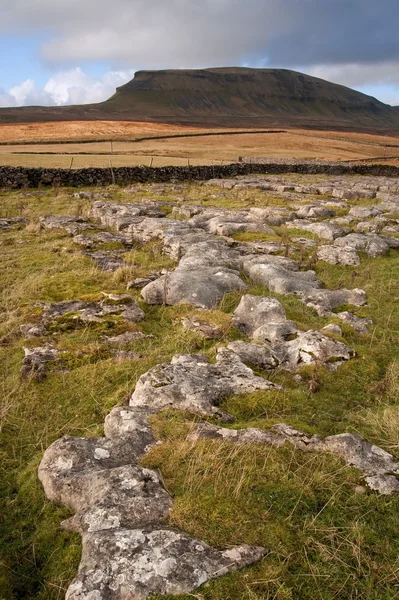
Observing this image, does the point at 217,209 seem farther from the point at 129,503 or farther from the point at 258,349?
the point at 129,503

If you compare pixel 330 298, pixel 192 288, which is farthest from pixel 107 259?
pixel 330 298

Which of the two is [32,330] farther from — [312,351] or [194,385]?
[312,351]

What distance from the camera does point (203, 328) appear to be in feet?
33.5

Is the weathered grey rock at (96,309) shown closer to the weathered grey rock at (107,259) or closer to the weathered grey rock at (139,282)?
the weathered grey rock at (139,282)

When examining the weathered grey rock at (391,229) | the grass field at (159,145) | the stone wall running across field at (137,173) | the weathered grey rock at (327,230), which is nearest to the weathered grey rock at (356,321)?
the weathered grey rock at (327,230)

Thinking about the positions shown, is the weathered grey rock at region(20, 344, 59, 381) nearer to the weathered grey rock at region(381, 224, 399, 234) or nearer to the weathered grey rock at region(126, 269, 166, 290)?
the weathered grey rock at region(126, 269, 166, 290)

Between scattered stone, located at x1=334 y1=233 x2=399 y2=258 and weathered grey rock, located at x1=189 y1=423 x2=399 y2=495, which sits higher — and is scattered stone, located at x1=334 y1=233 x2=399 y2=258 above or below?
above

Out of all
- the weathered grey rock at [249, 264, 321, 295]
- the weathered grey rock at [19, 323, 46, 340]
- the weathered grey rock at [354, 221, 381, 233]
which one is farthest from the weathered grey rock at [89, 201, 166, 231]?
the weathered grey rock at [19, 323, 46, 340]

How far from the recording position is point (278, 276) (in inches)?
541

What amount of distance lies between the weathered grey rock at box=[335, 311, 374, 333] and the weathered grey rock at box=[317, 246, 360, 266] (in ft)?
19.0

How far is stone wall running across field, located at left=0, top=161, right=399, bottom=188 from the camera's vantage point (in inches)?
1271

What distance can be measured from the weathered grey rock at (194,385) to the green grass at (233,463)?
271 millimetres

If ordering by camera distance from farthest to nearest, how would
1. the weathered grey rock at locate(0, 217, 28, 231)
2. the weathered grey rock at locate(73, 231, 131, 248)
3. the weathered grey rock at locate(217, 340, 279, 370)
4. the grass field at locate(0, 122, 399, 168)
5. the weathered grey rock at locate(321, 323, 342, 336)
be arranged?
1. the grass field at locate(0, 122, 399, 168)
2. the weathered grey rock at locate(0, 217, 28, 231)
3. the weathered grey rock at locate(73, 231, 131, 248)
4. the weathered grey rock at locate(321, 323, 342, 336)
5. the weathered grey rock at locate(217, 340, 279, 370)

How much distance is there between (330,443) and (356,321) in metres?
5.57
